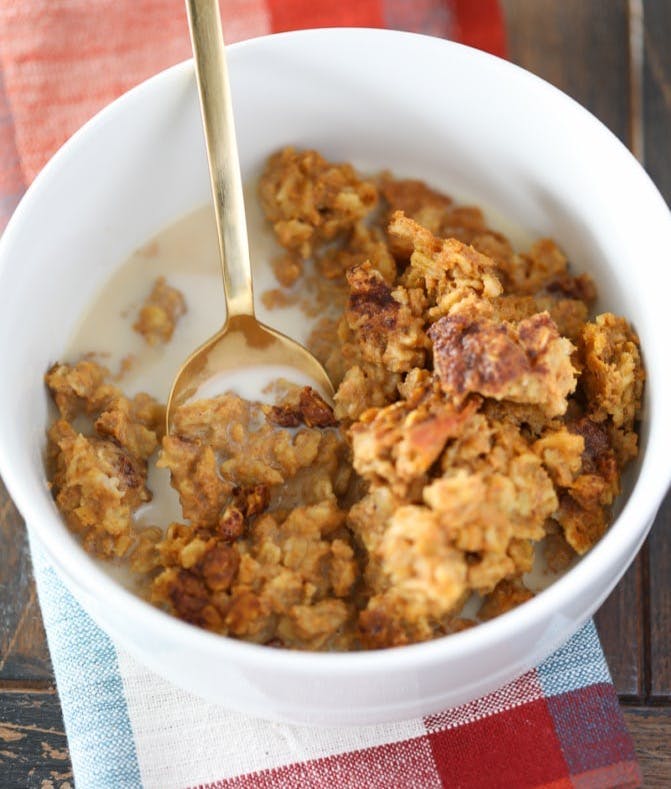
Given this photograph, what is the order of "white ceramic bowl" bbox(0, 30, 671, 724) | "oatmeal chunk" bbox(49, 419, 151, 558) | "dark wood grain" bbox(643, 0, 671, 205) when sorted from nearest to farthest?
1. "white ceramic bowl" bbox(0, 30, 671, 724)
2. "oatmeal chunk" bbox(49, 419, 151, 558)
3. "dark wood grain" bbox(643, 0, 671, 205)

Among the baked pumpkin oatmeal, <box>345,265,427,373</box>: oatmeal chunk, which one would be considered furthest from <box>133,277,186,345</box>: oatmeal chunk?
<box>345,265,427,373</box>: oatmeal chunk

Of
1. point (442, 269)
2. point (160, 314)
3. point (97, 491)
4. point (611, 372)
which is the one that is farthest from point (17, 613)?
point (611, 372)

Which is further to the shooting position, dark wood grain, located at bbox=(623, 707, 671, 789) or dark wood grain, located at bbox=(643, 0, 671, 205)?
dark wood grain, located at bbox=(643, 0, 671, 205)

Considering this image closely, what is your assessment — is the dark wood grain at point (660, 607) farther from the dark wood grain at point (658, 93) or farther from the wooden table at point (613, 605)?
the dark wood grain at point (658, 93)

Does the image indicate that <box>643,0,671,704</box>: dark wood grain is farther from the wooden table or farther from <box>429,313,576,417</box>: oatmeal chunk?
<box>429,313,576,417</box>: oatmeal chunk

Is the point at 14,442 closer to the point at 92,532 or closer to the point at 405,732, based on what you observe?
the point at 92,532

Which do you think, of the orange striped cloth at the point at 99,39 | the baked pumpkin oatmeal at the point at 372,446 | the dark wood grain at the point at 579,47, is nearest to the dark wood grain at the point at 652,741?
the baked pumpkin oatmeal at the point at 372,446

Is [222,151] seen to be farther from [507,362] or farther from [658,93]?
[658,93]
